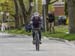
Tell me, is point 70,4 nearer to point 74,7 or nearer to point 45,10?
point 74,7

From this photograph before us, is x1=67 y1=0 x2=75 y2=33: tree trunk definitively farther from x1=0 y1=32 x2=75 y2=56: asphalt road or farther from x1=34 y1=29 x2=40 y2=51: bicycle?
→ x1=34 y1=29 x2=40 y2=51: bicycle

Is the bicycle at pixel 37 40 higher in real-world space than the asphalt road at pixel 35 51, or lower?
higher

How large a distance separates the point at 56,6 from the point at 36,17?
7033 cm

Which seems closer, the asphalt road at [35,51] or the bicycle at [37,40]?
the asphalt road at [35,51]

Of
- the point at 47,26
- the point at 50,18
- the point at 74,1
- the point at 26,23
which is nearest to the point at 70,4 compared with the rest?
the point at 74,1

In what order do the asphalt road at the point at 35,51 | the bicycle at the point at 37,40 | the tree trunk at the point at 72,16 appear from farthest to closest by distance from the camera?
the tree trunk at the point at 72,16, the bicycle at the point at 37,40, the asphalt road at the point at 35,51

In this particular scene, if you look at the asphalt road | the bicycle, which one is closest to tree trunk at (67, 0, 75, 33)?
the asphalt road

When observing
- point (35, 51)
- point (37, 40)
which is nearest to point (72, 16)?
point (37, 40)

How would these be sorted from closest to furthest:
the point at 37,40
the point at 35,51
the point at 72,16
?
the point at 35,51 < the point at 37,40 < the point at 72,16

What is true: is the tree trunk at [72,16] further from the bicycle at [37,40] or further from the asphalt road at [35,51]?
the bicycle at [37,40]

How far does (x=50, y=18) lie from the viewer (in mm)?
34094

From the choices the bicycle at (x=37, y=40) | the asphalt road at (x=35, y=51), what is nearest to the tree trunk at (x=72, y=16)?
the asphalt road at (x=35, y=51)

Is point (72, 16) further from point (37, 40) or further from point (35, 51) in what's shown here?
point (35, 51)

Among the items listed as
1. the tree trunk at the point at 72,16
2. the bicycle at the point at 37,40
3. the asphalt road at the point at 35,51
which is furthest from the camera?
the tree trunk at the point at 72,16
